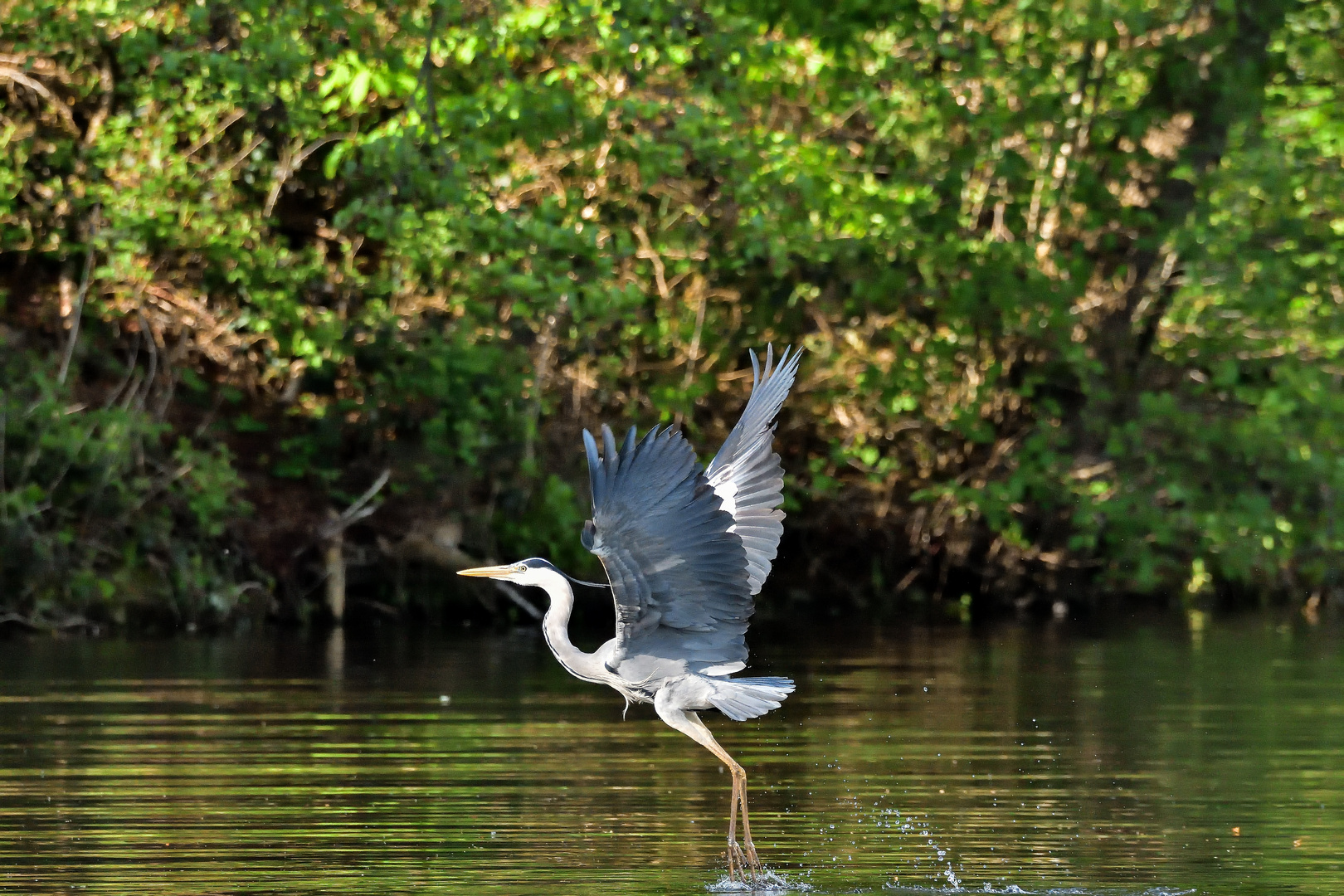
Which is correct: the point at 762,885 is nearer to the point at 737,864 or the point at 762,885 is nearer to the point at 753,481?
the point at 737,864

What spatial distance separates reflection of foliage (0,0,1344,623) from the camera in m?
18.6

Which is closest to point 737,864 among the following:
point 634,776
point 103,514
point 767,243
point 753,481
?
point 753,481

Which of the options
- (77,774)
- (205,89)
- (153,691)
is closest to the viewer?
(77,774)

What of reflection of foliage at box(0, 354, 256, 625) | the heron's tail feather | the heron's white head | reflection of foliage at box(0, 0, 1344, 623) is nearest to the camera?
the heron's tail feather

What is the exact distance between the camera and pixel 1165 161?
22250 mm

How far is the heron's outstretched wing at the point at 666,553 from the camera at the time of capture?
7484mm

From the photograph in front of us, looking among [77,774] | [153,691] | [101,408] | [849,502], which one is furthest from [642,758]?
[849,502]

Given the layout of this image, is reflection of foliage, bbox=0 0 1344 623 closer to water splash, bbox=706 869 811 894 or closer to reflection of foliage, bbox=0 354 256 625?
reflection of foliage, bbox=0 354 256 625

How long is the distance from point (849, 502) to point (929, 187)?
3.11 meters

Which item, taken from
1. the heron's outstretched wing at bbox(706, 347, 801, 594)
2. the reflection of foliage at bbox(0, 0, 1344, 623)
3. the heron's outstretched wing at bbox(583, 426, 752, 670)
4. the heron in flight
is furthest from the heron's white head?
the reflection of foliage at bbox(0, 0, 1344, 623)

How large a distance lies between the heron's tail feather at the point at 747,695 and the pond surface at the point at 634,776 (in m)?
0.56

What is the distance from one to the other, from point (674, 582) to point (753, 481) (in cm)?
106

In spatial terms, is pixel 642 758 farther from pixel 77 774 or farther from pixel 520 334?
pixel 520 334

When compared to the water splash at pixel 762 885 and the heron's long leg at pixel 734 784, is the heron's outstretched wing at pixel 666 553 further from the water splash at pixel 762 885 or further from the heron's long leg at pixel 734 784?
the water splash at pixel 762 885
